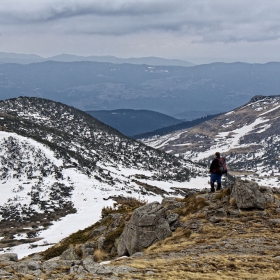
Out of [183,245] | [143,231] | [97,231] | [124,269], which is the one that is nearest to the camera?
[124,269]

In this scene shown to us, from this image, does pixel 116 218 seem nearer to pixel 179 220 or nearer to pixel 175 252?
pixel 179 220

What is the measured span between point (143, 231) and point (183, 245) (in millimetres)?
2857

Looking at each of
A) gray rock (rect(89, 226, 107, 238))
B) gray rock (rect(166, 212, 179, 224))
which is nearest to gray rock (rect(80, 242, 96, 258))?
gray rock (rect(89, 226, 107, 238))

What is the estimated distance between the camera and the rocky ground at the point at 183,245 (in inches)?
521

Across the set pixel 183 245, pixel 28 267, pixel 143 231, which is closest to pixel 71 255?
pixel 143 231

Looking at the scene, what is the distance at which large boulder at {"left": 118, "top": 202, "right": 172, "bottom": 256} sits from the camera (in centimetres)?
1861

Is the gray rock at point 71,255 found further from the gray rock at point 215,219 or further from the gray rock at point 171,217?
the gray rock at point 215,219

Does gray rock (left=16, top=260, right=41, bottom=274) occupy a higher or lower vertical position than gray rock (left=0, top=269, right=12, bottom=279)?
lower

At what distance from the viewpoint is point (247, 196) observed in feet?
67.3

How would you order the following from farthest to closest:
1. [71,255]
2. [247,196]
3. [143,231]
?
[247,196], [71,255], [143,231]

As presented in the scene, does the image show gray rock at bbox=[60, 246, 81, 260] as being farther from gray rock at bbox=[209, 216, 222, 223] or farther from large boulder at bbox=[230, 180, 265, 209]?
large boulder at bbox=[230, 180, 265, 209]

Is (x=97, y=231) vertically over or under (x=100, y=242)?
under

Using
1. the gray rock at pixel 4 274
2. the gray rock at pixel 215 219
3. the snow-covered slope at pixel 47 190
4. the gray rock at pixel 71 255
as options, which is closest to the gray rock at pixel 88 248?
the gray rock at pixel 71 255

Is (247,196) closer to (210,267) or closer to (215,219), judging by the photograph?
(215,219)
